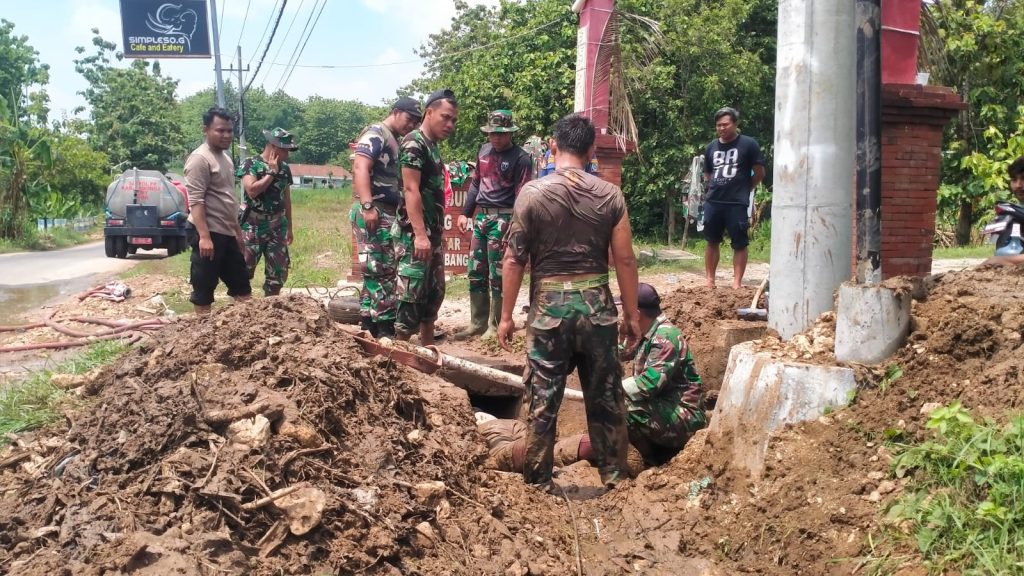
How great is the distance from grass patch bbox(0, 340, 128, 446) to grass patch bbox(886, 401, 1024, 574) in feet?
14.3

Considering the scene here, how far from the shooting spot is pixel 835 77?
458 centimetres

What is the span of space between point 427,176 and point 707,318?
2607 mm

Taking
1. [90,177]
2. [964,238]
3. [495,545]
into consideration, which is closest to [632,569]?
[495,545]


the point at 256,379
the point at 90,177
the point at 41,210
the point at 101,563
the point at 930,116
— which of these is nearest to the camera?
the point at 101,563

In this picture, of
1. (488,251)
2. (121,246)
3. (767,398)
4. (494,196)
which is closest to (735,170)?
(494,196)

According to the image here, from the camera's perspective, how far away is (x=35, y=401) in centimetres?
505

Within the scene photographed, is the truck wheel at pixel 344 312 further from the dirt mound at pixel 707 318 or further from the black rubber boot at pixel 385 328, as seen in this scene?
the dirt mound at pixel 707 318

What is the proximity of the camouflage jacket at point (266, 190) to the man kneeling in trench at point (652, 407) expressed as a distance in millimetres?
3618

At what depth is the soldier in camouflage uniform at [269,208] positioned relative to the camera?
7.61 metres

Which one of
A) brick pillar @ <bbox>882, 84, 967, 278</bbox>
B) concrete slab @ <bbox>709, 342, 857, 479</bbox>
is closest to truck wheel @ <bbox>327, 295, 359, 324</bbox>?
concrete slab @ <bbox>709, 342, 857, 479</bbox>

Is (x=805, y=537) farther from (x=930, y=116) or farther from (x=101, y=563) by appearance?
(x=930, y=116)

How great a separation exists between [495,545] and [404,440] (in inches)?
29.8

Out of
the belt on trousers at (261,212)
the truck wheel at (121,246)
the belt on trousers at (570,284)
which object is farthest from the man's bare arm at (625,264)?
the truck wheel at (121,246)

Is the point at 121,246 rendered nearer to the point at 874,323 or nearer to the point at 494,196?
the point at 494,196
